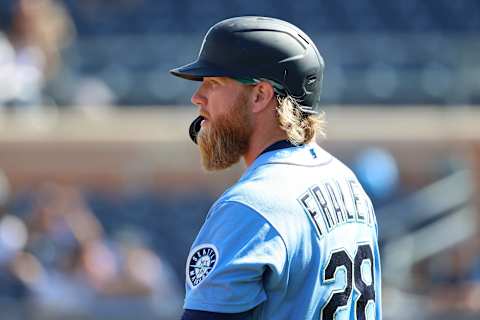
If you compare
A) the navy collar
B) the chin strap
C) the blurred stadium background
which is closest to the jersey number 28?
the navy collar

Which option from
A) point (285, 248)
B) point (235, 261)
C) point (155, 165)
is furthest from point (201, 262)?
point (155, 165)

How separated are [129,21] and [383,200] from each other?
4.19 metres

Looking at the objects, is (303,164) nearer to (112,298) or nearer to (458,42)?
(112,298)

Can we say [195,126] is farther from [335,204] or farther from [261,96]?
[335,204]

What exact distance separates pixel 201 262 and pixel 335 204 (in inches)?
16.1

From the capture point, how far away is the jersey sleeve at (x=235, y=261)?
8.98 feet

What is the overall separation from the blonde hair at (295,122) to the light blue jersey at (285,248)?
4cm

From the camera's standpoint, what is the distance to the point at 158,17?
→ 11.9m

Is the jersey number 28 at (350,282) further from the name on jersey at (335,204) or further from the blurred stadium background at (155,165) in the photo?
the blurred stadium background at (155,165)

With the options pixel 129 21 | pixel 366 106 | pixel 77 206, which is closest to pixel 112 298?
pixel 77 206

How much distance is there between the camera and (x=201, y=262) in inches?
110

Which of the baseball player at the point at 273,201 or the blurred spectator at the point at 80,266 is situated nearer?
the baseball player at the point at 273,201

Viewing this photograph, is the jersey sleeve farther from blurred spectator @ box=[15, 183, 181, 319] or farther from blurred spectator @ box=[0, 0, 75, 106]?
blurred spectator @ box=[0, 0, 75, 106]

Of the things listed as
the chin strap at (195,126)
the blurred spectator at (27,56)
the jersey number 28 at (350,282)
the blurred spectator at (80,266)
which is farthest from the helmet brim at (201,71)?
the blurred spectator at (27,56)
